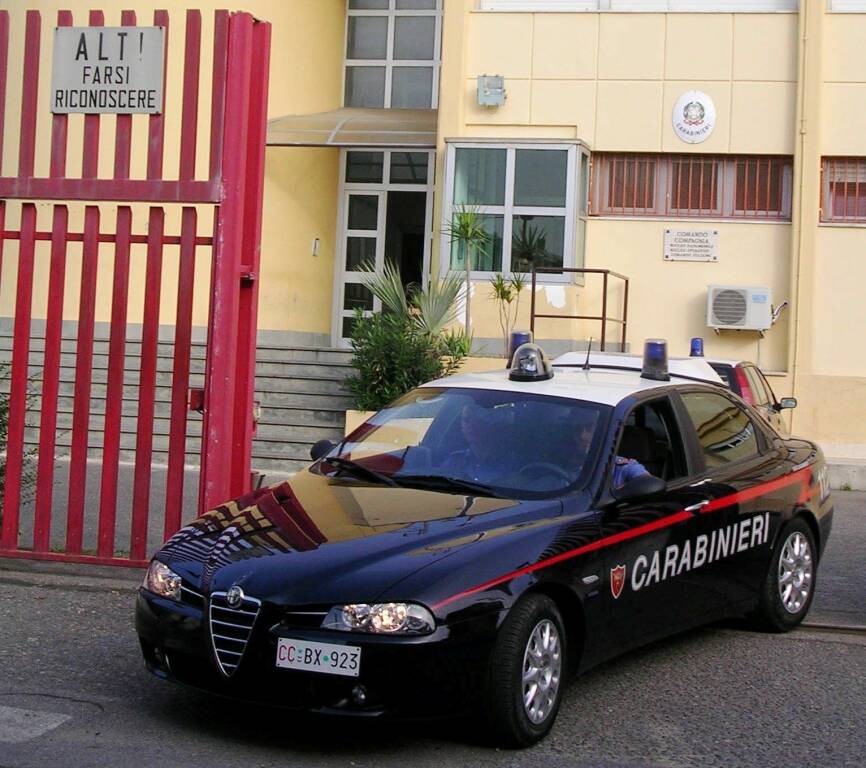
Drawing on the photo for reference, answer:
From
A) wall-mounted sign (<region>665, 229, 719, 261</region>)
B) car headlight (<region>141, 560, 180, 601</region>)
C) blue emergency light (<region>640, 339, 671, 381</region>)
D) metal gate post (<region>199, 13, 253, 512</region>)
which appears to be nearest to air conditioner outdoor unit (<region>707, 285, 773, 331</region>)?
wall-mounted sign (<region>665, 229, 719, 261</region>)

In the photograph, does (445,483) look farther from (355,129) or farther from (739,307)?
(355,129)

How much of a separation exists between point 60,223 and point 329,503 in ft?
11.3

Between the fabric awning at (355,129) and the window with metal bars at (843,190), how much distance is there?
512cm

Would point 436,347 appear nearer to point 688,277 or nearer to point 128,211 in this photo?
point 688,277

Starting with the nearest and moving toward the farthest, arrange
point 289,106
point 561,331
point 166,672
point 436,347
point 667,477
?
point 166,672, point 667,477, point 436,347, point 561,331, point 289,106

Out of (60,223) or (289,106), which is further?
(289,106)

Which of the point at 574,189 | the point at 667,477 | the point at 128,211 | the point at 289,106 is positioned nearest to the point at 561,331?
the point at 574,189

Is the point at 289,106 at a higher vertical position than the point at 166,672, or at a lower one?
higher

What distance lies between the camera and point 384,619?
15.5 ft

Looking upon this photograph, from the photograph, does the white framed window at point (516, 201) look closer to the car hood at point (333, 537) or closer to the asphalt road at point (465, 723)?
the asphalt road at point (465, 723)

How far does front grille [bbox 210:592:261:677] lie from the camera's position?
4879mm

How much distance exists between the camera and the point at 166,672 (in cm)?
521

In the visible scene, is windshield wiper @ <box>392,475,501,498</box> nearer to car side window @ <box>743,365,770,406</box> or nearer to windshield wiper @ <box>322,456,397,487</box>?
windshield wiper @ <box>322,456,397,487</box>

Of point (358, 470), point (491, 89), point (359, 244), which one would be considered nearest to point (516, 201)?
point (491, 89)
